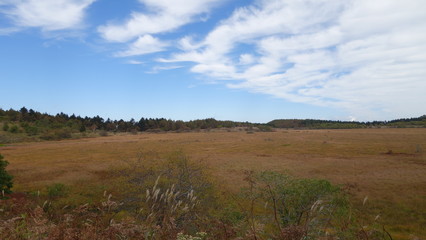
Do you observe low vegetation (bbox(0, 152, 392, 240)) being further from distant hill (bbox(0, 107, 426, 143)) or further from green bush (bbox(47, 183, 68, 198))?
distant hill (bbox(0, 107, 426, 143))

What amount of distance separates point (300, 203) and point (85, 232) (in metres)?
11.0

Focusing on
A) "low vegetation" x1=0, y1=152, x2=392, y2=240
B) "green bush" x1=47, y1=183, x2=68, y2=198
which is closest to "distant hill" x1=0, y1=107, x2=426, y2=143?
"green bush" x1=47, y1=183, x2=68, y2=198

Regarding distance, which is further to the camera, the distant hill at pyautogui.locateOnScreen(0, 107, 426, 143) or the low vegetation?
the distant hill at pyautogui.locateOnScreen(0, 107, 426, 143)

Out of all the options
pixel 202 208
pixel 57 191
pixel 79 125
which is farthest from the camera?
pixel 79 125

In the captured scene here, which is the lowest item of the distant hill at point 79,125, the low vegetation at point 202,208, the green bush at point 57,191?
the green bush at point 57,191

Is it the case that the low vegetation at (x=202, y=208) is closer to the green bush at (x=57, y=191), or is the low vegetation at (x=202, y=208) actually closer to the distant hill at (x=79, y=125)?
the green bush at (x=57, y=191)

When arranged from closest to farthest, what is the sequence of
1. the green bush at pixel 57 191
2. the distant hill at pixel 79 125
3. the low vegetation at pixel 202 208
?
the low vegetation at pixel 202 208 → the green bush at pixel 57 191 → the distant hill at pixel 79 125

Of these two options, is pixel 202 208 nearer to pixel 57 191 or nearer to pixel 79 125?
pixel 57 191

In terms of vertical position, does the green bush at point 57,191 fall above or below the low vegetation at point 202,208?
below

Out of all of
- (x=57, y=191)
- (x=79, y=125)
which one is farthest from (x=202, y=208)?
(x=79, y=125)

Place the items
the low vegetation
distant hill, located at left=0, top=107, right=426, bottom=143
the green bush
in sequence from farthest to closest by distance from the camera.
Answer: distant hill, located at left=0, top=107, right=426, bottom=143, the green bush, the low vegetation

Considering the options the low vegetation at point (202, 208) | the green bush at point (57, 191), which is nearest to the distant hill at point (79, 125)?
the green bush at point (57, 191)

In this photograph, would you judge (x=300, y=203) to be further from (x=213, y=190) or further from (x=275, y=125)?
(x=275, y=125)

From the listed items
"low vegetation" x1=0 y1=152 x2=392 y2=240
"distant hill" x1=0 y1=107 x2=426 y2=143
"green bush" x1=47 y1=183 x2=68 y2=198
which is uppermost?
"distant hill" x1=0 y1=107 x2=426 y2=143
